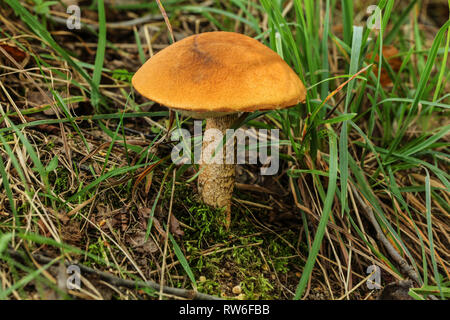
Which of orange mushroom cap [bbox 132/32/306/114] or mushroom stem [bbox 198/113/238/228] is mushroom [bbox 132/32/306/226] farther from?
mushroom stem [bbox 198/113/238/228]

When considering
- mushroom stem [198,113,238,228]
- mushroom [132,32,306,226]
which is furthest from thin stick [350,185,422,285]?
mushroom [132,32,306,226]

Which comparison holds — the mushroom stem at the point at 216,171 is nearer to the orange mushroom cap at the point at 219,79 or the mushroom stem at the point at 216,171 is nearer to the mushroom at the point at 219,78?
the mushroom at the point at 219,78

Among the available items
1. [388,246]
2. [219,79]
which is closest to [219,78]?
[219,79]

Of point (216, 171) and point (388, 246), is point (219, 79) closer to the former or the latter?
point (216, 171)

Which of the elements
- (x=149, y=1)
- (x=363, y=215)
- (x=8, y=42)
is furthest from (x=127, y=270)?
(x=149, y=1)

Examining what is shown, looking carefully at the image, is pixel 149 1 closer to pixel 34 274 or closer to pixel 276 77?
pixel 276 77
